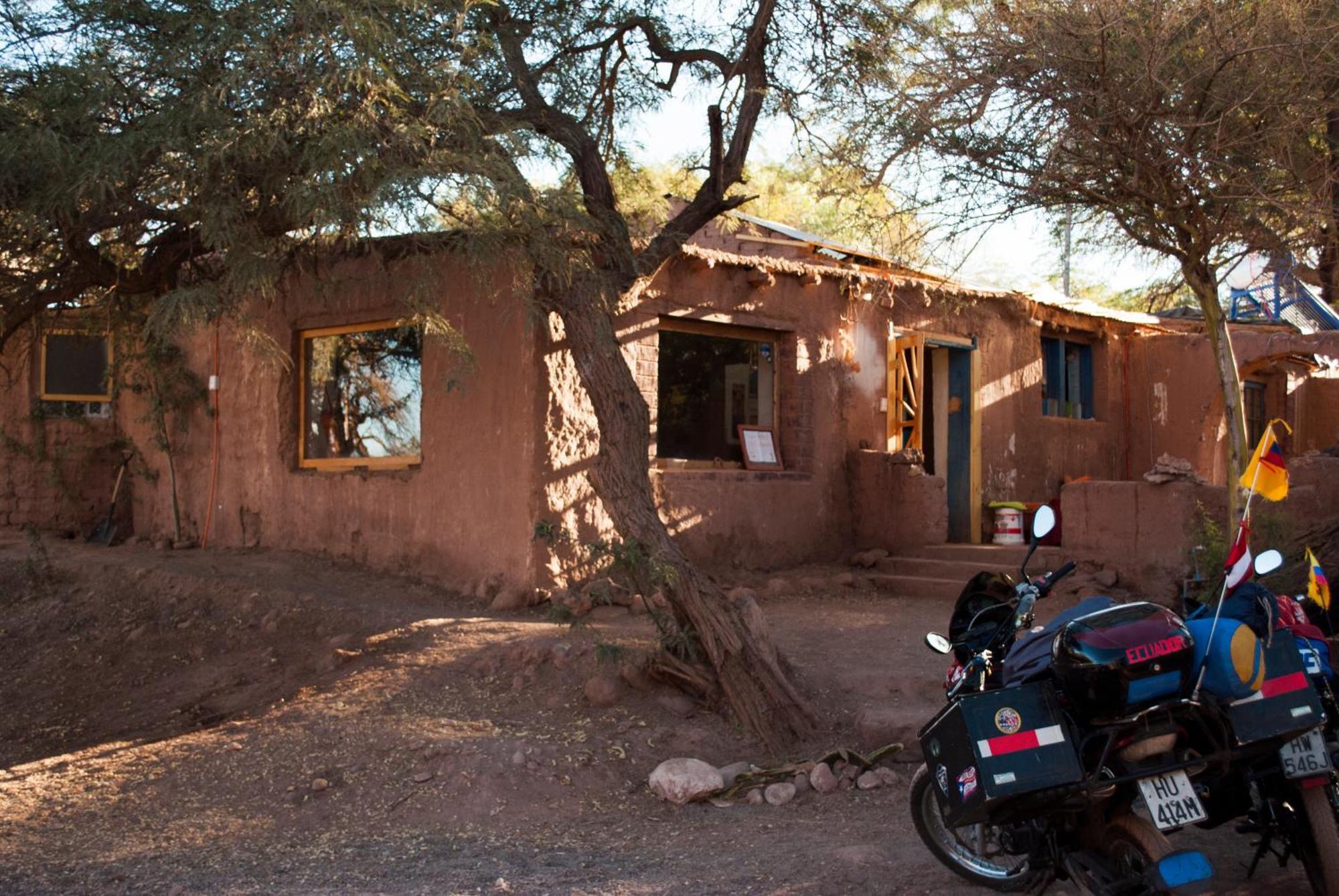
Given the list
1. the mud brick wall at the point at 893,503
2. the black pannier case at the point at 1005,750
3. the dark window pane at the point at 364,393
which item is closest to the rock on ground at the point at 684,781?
the black pannier case at the point at 1005,750

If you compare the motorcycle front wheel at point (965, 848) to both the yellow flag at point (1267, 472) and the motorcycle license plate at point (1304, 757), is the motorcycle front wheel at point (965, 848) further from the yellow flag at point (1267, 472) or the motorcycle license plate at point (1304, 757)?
the yellow flag at point (1267, 472)

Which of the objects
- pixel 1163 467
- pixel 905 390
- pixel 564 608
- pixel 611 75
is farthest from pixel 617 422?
pixel 905 390

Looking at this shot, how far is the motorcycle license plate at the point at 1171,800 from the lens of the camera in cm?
364

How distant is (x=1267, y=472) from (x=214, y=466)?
387 inches

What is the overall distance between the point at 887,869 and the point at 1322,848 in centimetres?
161

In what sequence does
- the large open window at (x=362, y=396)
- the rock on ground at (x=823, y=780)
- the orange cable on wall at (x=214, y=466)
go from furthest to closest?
1. the orange cable on wall at (x=214, y=466)
2. the large open window at (x=362, y=396)
3. the rock on ground at (x=823, y=780)

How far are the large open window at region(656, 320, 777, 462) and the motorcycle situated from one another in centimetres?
669

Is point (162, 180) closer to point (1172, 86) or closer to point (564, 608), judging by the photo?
point (564, 608)

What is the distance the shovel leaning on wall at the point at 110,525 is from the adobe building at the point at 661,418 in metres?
0.17

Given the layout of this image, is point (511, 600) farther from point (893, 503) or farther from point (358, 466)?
point (893, 503)

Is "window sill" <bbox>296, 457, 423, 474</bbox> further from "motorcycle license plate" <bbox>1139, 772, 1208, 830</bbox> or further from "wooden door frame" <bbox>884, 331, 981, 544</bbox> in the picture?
"motorcycle license plate" <bbox>1139, 772, 1208, 830</bbox>

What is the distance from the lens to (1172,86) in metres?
8.17

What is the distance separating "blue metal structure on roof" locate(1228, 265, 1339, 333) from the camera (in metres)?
15.4

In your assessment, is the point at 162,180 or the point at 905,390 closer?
the point at 162,180
